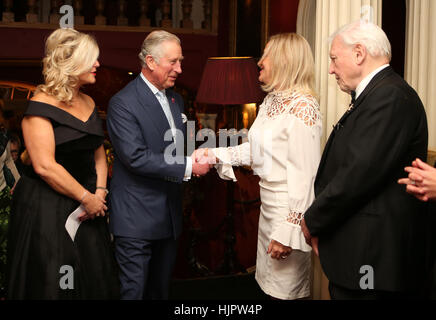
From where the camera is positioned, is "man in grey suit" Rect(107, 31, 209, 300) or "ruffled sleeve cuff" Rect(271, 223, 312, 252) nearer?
"ruffled sleeve cuff" Rect(271, 223, 312, 252)

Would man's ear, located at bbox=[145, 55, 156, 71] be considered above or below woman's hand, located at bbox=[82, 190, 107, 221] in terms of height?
above

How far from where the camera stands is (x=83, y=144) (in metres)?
2.64

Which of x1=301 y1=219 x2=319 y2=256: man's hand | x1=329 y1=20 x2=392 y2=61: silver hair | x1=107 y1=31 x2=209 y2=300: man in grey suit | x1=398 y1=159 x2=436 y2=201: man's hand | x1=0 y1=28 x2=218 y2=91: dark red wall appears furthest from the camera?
x1=0 y1=28 x2=218 y2=91: dark red wall

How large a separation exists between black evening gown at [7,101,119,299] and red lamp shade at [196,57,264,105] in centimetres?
169

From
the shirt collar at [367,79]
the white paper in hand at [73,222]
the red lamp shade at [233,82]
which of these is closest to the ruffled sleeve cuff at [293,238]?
the shirt collar at [367,79]

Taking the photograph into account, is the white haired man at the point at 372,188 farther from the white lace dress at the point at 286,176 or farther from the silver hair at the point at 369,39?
the white lace dress at the point at 286,176

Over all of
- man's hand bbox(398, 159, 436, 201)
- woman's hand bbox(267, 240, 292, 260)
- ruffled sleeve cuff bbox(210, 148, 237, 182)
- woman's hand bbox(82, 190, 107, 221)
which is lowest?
woman's hand bbox(267, 240, 292, 260)

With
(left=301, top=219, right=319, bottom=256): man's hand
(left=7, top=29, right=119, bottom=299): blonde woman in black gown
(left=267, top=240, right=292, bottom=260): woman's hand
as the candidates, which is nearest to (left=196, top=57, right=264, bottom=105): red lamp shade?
(left=7, top=29, right=119, bottom=299): blonde woman in black gown

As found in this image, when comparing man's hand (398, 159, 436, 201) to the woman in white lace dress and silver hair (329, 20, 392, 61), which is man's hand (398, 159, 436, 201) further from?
the woman in white lace dress

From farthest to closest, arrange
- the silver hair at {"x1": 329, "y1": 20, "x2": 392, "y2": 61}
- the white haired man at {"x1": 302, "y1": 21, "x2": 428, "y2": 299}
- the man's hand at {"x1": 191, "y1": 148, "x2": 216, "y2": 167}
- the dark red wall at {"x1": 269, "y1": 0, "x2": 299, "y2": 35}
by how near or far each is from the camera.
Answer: the dark red wall at {"x1": 269, "y1": 0, "x2": 299, "y2": 35} → the man's hand at {"x1": 191, "y1": 148, "x2": 216, "y2": 167} → the silver hair at {"x1": 329, "y1": 20, "x2": 392, "y2": 61} → the white haired man at {"x1": 302, "y1": 21, "x2": 428, "y2": 299}

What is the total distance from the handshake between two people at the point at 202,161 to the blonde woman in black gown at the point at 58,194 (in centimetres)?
56

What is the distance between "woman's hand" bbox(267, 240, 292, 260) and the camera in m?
2.59
